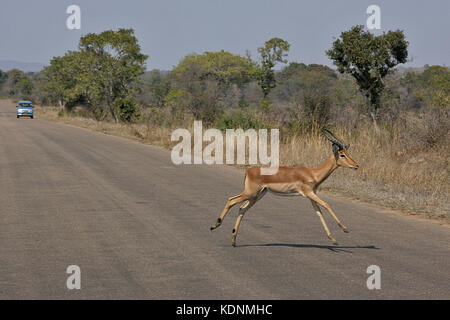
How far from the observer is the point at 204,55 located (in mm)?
99438

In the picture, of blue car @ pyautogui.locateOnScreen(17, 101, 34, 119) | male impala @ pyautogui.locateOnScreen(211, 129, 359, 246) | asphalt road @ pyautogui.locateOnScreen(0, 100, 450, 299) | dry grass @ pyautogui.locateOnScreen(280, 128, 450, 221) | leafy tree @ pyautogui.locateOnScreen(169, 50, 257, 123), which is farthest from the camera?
leafy tree @ pyautogui.locateOnScreen(169, 50, 257, 123)

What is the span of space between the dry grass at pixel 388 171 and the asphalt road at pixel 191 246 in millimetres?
926

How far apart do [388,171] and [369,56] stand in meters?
10.2

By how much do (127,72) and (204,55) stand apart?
55.0m

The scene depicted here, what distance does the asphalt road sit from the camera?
252 inches

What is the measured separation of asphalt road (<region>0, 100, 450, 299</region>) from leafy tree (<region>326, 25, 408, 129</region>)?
11.6m

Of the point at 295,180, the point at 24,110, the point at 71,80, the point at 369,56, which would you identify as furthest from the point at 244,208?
the point at 71,80

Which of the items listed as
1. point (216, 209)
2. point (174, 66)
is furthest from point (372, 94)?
point (174, 66)

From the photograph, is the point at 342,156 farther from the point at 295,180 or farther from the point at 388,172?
the point at 388,172

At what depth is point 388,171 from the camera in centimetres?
1548

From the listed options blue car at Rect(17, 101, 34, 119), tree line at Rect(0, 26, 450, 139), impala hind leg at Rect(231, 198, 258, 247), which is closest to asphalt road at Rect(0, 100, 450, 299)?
impala hind leg at Rect(231, 198, 258, 247)

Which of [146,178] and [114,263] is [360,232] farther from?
[146,178]

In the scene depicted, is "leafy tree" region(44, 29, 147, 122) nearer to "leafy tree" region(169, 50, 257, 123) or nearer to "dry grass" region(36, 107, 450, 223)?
"dry grass" region(36, 107, 450, 223)

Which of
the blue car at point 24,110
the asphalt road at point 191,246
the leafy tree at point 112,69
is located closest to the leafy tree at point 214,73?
the blue car at point 24,110
